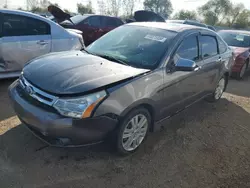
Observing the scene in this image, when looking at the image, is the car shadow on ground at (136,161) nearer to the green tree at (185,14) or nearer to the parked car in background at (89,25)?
the parked car in background at (89,25)

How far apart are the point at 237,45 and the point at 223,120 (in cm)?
453

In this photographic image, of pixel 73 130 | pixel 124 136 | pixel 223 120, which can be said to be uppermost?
pixel 73 130

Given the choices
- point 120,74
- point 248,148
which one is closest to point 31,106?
point 120,74

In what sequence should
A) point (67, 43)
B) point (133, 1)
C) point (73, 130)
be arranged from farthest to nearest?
point (133, 1)
point (67, 43)
point (73, 130)

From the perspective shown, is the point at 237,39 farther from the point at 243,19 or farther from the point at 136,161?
the point at 243,19

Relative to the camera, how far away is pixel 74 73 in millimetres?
2666

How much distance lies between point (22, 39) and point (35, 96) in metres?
2.62

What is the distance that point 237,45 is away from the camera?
25.6 feet

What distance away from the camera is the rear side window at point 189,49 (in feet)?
11.0

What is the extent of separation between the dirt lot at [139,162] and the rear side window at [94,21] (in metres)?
6.39

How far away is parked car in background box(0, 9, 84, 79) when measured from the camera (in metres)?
4.54

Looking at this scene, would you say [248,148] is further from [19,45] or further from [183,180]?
[19,45]

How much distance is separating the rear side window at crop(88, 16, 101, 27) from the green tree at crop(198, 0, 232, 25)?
180ft

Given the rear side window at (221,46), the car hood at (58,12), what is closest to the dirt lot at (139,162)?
the rear side window at (221,46)
